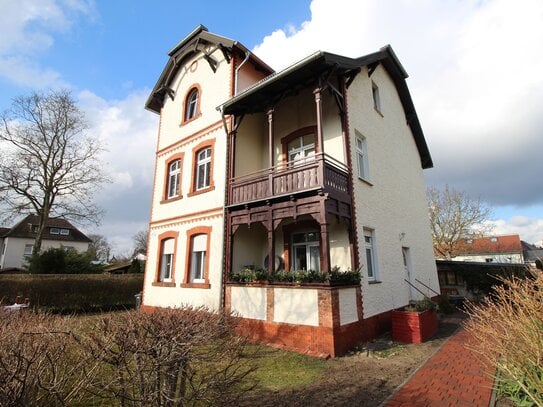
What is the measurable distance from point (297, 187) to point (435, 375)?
17.6 ft

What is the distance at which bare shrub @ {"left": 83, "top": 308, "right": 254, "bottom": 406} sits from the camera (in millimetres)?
2797

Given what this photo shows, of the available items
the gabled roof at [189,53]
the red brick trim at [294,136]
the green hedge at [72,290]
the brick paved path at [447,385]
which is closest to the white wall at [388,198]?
the red brick trim at [294,136]

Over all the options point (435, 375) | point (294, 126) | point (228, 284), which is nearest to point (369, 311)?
point (435, 375)

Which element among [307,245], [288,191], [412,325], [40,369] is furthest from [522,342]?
[307,245]

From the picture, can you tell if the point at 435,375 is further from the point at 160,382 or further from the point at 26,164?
the point at 26,164

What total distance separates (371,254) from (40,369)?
31.0 ft

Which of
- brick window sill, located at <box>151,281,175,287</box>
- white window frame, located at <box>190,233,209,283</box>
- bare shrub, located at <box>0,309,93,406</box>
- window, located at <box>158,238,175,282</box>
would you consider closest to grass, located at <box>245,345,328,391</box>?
bare shrub, located at <box>0,309,93,406</box>

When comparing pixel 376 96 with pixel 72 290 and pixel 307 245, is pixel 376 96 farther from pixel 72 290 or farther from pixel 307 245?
pixel 72 290

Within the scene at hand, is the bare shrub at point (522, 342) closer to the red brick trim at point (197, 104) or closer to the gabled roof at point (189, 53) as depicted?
the gabled roof at point (189, 53)

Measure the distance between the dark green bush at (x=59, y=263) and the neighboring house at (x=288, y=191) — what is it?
851cm

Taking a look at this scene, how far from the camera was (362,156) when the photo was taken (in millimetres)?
11094

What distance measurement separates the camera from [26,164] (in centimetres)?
2247

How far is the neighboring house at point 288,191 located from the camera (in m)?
8.46

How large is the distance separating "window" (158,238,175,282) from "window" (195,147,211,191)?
291 cm
